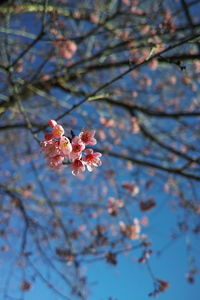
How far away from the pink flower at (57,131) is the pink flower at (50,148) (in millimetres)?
39

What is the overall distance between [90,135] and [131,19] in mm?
3596

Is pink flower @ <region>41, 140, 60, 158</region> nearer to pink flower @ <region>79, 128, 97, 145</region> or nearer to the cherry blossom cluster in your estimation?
the cherry blossom cluster

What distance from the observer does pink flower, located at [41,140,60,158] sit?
5.06 feet

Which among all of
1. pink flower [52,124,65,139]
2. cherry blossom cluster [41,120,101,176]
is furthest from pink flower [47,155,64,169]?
pink flower [52,124,65,139]

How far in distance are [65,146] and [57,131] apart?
11 cm

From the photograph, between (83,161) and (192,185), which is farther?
(192,185)

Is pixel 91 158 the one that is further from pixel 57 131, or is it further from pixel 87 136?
pixel 57 131

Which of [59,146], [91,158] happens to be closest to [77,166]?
[91,158]

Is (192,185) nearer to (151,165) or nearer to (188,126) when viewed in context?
(188,126)

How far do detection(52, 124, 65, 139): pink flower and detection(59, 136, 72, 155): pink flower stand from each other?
0.14 ft

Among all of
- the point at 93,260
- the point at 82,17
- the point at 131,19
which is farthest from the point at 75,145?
the point at 131,19

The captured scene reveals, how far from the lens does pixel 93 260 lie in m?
4.12

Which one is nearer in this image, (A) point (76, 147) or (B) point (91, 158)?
(A) point (76, 147)

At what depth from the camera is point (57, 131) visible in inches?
61.1
